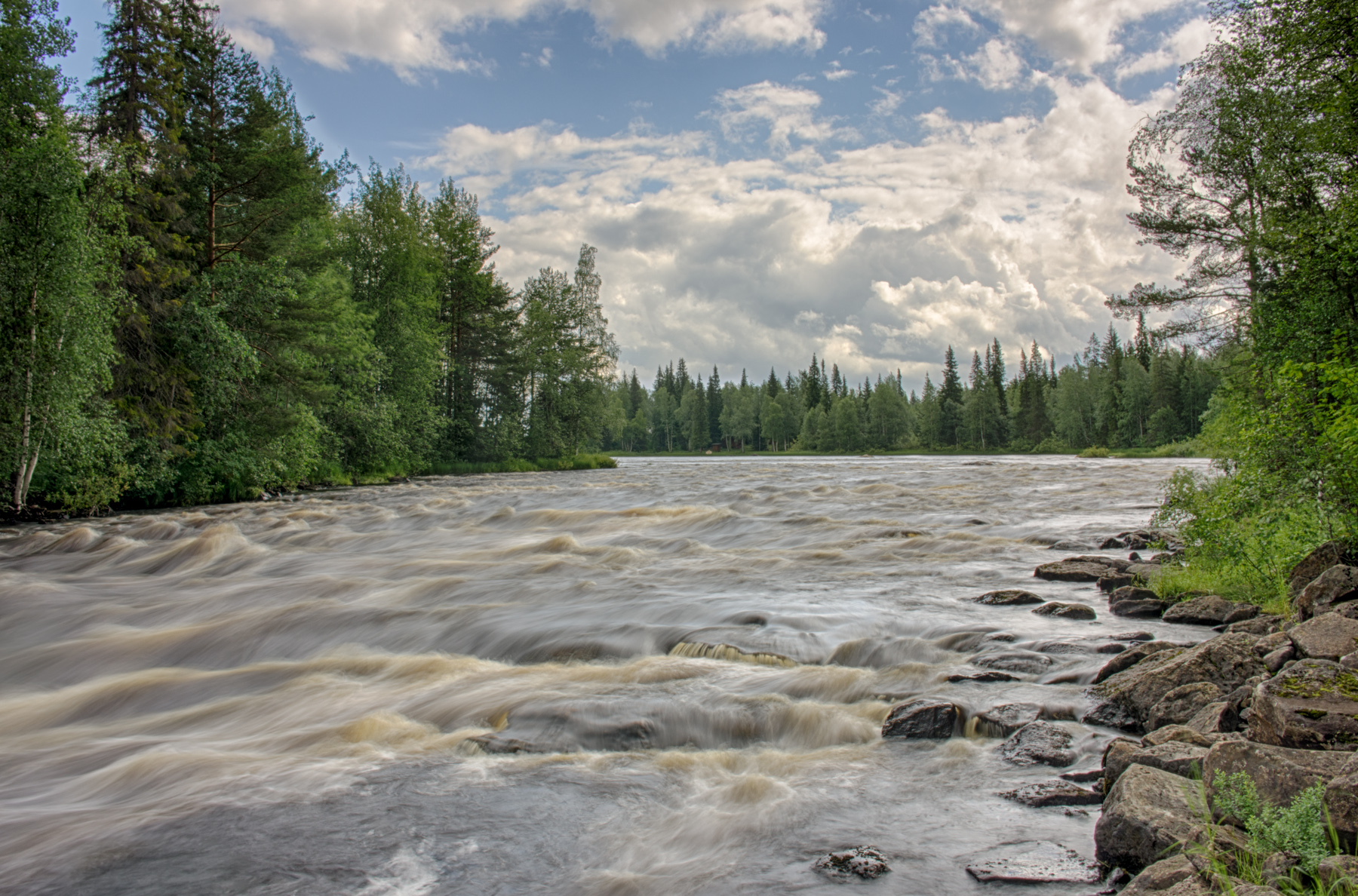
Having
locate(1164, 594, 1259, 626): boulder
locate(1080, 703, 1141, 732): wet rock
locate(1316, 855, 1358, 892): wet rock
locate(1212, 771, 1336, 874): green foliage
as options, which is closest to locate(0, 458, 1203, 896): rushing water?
locate(1080, 703, 1141, 732): wet rock

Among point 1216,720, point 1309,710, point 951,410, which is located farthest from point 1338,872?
point 951,410

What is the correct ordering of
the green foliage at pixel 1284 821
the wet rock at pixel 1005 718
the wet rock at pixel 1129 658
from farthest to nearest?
the wet rock at pixel 1129 658 → the wet rock at pixel 1005 718 → the green foliage at pixel 1284 821

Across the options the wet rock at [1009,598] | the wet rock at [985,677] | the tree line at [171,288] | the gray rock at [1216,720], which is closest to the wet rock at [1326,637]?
the gray rock at [1216,720]

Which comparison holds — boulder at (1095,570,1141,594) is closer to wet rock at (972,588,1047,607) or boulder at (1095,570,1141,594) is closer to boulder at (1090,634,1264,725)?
wet rock at (972,588,1047,607)

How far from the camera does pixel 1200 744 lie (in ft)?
13.5

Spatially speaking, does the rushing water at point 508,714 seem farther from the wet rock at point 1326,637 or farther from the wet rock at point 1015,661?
the wet rock at point 1326,637

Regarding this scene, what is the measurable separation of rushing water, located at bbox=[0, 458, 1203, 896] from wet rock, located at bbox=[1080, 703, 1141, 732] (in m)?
0.21

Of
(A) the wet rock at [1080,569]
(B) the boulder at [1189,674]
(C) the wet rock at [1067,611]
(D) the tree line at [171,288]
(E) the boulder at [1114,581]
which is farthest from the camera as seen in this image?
(D) the tree line at [171,288]

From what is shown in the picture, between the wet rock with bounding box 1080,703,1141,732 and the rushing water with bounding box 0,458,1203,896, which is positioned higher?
the wet rock with bounding box 1080,703,1141,732

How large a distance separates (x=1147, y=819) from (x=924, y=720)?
2340 mm

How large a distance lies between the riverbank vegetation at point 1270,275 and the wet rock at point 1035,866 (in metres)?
5.82

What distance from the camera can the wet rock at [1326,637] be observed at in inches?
187

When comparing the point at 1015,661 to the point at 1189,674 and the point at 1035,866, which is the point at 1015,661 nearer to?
the point at 1189,674

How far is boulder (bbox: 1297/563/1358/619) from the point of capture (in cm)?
616
